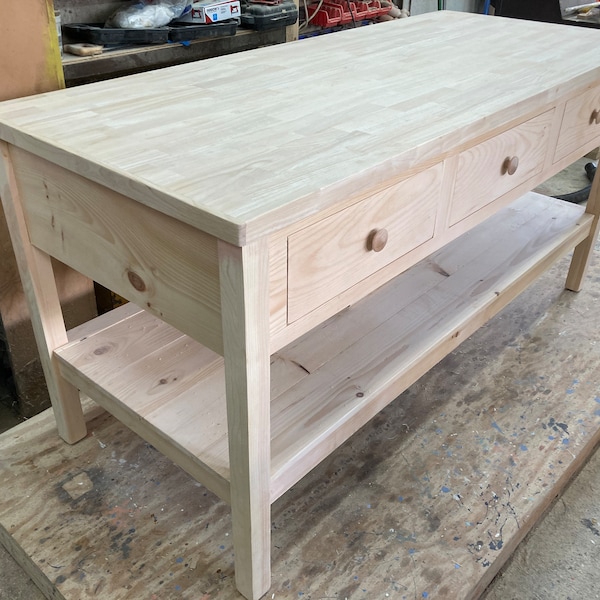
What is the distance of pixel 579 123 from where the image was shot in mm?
1356

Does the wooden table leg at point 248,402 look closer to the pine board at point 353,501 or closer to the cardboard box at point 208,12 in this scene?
the pine board at point 353,501

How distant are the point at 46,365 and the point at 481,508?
0.85m

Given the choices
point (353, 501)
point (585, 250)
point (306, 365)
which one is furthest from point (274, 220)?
point (585, 250)

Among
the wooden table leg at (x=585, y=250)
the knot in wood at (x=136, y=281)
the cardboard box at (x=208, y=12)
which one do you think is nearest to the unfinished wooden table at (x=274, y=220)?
the knot in wood at (x=136, y=281)

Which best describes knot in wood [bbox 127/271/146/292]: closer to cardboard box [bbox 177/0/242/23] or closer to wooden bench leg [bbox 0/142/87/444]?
wooden bench leg [bbox 0/142/87/444]

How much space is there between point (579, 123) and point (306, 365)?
0.78 m

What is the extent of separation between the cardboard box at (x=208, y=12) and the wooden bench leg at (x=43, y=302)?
37.1 inches

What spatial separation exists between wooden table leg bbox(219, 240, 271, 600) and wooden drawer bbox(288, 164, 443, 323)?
67 millimetres

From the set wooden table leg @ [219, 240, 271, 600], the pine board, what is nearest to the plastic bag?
the pine board

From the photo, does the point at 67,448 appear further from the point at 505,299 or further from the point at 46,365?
the point at 505,299

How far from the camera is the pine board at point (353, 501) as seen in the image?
1.05m

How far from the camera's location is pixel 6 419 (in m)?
1.58

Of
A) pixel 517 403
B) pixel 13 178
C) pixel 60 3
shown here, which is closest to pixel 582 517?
pixel 517 403

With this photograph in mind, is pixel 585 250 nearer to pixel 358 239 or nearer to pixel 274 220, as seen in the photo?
pixel 358 239
